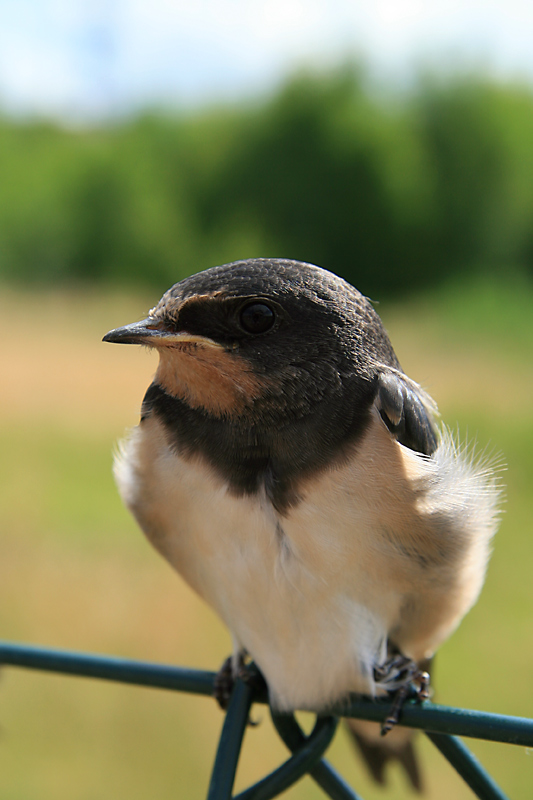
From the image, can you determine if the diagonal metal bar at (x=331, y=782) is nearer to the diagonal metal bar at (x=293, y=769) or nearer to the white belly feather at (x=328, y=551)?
the diagonal metal bar at (x=293, y=769)

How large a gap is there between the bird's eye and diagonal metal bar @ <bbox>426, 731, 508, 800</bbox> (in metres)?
0.65

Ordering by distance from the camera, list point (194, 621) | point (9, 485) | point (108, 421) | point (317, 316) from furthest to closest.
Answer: point (108, 421), point (9, 485), point (194, 621), point (317, 316)

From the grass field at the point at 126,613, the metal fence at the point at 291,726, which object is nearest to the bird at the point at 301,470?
the metal fence at the point at 291,726

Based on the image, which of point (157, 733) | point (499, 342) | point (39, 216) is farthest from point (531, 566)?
point (39, 216)

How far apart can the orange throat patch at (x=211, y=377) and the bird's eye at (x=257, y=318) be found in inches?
2.0

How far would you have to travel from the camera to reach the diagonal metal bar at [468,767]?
1030mm

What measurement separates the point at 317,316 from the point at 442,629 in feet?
2.47

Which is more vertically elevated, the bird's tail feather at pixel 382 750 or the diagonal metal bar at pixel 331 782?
the diagonal metal bar at pixel 331 782

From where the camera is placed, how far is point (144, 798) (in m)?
3.71

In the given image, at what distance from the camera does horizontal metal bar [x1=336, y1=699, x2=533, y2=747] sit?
924 millimetres

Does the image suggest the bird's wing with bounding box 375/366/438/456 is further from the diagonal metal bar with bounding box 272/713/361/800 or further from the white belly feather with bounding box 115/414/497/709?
the diagonal metal bar with bounding box 272/713/361/800

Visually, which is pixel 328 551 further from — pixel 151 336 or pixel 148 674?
A: pixel 151 336

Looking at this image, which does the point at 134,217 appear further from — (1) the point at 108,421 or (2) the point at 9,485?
(2) the point at 9,485

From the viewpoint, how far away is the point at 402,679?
1.44 meters
